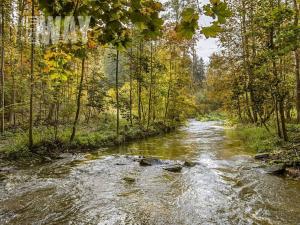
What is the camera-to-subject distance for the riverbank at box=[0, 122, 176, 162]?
11.5 metres

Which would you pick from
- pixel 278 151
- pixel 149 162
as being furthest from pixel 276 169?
pixel 149 162

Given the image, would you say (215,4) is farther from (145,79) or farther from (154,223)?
(145,79)

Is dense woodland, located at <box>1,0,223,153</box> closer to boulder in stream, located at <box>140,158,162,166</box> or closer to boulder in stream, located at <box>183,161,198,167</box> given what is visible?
boulder in stream, located at <box>140,158,162,166</box>

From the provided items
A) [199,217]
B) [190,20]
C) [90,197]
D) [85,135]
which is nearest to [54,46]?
[190,20]

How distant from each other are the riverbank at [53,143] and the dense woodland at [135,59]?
5.1 inches

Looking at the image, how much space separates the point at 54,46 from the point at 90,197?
5.06m

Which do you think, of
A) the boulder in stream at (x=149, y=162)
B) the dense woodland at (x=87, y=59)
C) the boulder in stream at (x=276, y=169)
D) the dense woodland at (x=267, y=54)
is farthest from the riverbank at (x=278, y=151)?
the dense woodland at (x=87, y=59)

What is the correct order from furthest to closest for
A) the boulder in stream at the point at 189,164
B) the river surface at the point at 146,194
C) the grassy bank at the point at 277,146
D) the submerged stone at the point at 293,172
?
1. the boulder in stream at the point at 189,164
2. the grassy bank at the point at 277,146
3. the submerged stone at the point at 293,172
4. the river surface at the point at 146,194

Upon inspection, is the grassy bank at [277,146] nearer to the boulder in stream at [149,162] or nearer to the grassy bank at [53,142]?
the boulder in stream at [149,162]

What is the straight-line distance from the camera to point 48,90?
1291cm

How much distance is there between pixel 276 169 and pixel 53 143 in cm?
878

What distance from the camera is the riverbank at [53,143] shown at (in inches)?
453

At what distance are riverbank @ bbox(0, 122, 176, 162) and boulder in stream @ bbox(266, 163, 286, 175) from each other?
300 inches

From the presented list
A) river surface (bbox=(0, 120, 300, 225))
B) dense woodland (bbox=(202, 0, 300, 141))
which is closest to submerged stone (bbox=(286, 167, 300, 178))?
river surface (bbox=(0, 120, 300, 225))
